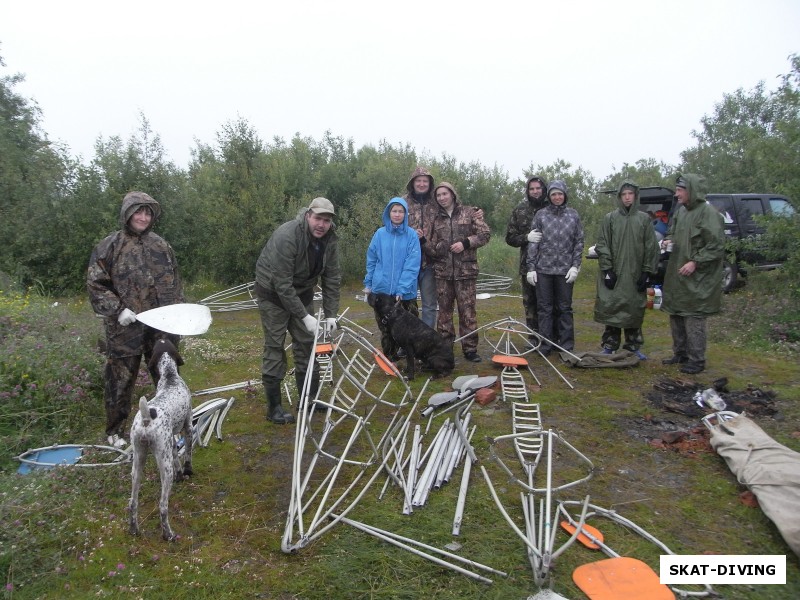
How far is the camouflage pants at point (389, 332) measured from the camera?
210 inches

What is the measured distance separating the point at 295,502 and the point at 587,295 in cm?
855

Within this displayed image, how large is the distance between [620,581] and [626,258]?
3803mm

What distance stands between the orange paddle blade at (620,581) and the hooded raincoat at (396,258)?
3176 millimetres

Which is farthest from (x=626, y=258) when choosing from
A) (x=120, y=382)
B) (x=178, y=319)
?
(x=120, y=382)

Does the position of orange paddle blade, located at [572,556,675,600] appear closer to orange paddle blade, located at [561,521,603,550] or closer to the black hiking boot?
orange paddle blade, located at [561,521,603,550]

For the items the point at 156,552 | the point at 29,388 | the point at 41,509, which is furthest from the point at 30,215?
the point at 156,552

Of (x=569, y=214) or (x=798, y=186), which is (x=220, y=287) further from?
(x=798, y=186)

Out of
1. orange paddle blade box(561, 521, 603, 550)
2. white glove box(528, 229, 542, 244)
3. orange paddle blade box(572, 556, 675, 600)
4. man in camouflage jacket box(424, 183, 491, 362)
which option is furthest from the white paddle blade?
white glove box(528, 229, 542, 244)

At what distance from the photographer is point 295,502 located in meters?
2.71

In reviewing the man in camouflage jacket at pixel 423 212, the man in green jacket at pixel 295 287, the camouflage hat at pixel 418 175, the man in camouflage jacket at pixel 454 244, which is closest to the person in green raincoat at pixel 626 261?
the man in camouflage jacket at pixel 454 244

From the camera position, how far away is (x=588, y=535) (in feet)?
8.34

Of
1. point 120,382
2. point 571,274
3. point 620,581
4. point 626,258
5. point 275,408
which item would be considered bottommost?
point 620,581

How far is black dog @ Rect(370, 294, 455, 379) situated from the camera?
497 centimetres

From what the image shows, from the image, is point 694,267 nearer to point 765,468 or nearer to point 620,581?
point 765,468
